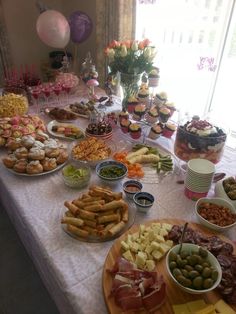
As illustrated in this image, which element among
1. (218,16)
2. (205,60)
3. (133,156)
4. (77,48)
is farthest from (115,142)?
(77,48)

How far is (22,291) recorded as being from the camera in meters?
1.42

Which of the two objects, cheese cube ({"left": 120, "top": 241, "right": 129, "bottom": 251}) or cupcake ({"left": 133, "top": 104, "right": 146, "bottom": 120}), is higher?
cupcake ({"left": 133, "top": 104, "right": 146, "bottom": 120})

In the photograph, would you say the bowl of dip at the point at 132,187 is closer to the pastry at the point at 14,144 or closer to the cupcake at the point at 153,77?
the pastry at the point at 14,144

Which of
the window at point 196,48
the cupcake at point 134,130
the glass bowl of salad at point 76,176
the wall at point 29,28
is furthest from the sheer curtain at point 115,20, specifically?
the glass bowl of salad at point 76,176

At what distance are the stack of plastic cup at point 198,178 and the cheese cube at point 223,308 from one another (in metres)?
0.45

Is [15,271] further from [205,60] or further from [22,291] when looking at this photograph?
[205,60]

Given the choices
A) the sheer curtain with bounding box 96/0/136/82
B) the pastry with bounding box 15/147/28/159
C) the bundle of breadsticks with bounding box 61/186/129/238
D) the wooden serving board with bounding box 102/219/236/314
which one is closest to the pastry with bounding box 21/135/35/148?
the pastry with bounding box 15/147/28/159

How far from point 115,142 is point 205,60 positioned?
1130 mm

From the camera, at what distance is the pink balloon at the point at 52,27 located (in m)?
2.26

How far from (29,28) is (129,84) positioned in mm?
2406

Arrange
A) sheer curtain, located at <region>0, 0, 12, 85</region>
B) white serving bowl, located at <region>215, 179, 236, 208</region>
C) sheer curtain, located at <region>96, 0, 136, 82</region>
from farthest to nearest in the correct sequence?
sheer curtain, located at <region>0, 0, 12, 85</region> < sheer curtain, located at <region>96, 0, 136, 82</region> < white serving bowl, located at <region>215, 179, 236, 208</region>

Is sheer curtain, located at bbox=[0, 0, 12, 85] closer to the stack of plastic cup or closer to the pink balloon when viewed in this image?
the pink balloon

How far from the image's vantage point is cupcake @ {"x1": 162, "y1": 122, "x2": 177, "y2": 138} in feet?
4.76

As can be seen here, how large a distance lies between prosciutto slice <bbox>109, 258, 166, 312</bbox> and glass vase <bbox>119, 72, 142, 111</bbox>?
3.70ft
